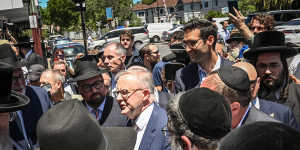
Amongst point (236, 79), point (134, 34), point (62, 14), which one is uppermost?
point (62, 14)

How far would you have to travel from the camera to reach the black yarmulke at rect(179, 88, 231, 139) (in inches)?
64.1

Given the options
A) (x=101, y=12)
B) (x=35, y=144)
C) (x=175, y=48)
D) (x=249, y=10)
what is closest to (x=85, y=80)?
(x=35, y=144)

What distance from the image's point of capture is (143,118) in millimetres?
2775

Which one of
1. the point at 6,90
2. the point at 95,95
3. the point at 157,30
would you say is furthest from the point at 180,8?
the point at 6,90

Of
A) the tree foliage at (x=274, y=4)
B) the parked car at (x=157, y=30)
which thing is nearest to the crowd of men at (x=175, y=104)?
the tree foliage at (x=274, y=4)

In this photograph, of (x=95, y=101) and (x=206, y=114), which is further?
(x=95, y=101)

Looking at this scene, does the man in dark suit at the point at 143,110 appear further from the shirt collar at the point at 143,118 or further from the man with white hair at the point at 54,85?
the man with white hair at the point at 54,85

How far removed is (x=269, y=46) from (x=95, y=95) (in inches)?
81.9

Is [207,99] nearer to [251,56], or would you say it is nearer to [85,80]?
[251,56]

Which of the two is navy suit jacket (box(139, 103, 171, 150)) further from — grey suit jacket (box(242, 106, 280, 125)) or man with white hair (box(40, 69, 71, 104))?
man with white hair (box(40, 69, 71, 104))

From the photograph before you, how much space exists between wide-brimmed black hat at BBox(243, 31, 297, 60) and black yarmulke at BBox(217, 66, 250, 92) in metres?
0.74

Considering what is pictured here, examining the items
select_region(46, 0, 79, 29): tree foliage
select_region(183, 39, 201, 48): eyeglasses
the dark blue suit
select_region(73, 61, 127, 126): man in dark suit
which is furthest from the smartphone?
select_region(46, 0, 79, 29): tree foliage

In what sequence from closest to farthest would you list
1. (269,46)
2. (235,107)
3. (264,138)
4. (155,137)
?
(264,138) → (235,107) → (155,137) → (269,46)

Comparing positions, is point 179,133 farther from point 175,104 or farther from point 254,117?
point 254,117
